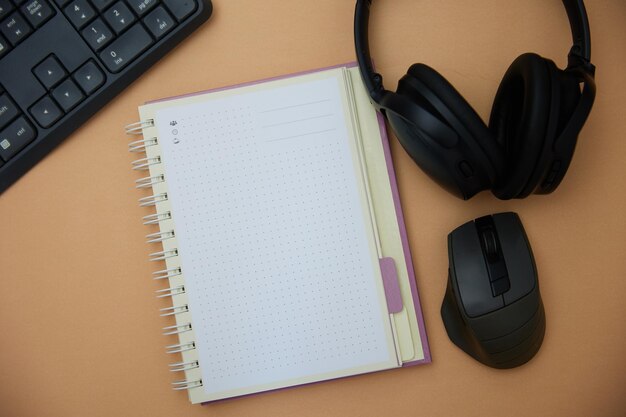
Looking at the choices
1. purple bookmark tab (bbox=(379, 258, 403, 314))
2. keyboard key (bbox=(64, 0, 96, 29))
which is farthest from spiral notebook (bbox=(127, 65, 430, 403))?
keyboard key (bbox=(64, 0, 96, 29))

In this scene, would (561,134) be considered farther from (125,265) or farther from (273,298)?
(125,265)

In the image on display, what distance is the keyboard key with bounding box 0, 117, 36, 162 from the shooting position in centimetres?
59

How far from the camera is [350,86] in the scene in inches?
23.5

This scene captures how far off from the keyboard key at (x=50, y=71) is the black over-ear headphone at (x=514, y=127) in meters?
0.31

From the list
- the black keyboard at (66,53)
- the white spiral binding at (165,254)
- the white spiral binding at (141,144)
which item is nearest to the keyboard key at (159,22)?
the black keyboard at (66,53)

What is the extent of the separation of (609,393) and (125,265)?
0.52 metres

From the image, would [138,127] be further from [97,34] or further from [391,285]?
[391,285]

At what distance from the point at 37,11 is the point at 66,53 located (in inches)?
2.0

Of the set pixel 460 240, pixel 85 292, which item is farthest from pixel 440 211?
pixel 85 292

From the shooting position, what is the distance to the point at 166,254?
60cm

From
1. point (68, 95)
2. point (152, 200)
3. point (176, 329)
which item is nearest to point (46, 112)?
point (68, 95)

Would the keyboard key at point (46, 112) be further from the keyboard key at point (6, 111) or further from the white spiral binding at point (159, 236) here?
the white spiral binding at point (159, 236)

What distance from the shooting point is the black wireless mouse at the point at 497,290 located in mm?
548

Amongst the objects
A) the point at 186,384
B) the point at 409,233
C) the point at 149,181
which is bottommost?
the point at 186,384
